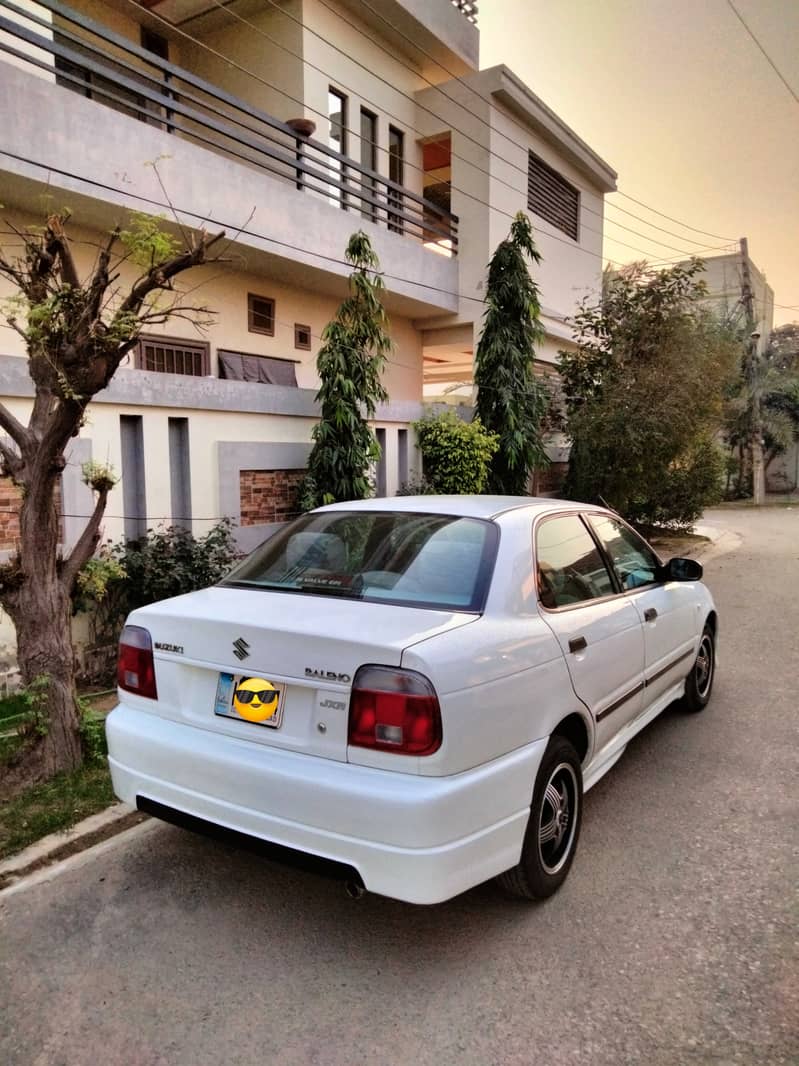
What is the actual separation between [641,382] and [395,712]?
10086 mm

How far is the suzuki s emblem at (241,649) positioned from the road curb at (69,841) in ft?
4.73

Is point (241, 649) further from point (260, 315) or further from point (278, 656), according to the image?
point (260, 315)

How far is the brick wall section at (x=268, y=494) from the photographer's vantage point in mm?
7207

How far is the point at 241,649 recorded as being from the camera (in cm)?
273

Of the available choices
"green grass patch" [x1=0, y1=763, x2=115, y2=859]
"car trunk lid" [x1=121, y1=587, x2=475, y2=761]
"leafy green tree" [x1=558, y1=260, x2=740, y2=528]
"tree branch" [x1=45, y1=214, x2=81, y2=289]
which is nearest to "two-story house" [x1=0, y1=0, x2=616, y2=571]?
"tree branch" [x1=45, y1=214, x2=81, y2=289]

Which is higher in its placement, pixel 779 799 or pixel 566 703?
pixel 566 703

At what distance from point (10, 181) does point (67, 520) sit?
3.68 m

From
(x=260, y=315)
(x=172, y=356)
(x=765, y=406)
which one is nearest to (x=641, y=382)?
(x=260, y=315)

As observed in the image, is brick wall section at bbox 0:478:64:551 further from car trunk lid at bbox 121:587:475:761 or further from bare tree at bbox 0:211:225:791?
car trunk lid at bbox 121:587:475:761

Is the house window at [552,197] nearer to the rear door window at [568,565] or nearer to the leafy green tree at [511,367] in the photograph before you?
the leafy green tree at [511,367]

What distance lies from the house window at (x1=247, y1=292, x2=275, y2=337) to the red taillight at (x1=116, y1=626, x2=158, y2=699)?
820cm

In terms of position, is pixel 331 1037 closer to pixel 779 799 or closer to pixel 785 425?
pixel 779 799

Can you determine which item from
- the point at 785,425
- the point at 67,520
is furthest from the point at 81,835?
the point at 785,425

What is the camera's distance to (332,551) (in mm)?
3471
